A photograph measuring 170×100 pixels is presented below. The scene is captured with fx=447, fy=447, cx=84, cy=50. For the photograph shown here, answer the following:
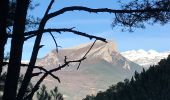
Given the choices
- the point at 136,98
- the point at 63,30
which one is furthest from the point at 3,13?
the point at 136,98

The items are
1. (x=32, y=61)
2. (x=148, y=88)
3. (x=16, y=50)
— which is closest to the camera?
(x=16, y=50)

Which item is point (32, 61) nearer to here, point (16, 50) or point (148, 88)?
point (16, 50)

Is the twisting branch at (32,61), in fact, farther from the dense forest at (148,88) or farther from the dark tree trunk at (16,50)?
the dense forest at (148,88)

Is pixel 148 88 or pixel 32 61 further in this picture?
pixel 148 88

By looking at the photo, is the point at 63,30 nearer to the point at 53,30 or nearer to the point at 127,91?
the point at 53,30

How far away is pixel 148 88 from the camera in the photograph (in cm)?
13862

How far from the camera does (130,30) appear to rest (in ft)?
31.7

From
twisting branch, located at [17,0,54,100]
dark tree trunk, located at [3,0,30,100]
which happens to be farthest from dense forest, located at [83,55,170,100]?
dark tree trunk, located at [3,0,30,100]

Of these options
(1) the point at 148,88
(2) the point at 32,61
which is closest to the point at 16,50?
(2) the point at 32,61

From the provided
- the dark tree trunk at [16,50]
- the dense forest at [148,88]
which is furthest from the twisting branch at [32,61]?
the dense forest at [148,88]

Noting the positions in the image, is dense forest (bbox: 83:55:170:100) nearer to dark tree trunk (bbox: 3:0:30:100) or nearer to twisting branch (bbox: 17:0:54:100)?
twisting branch (bbox: 17:0:54:100)

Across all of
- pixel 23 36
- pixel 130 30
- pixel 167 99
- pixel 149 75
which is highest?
pixel 149 75

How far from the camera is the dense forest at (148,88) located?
421ft

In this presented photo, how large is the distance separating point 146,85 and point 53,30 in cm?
13542
